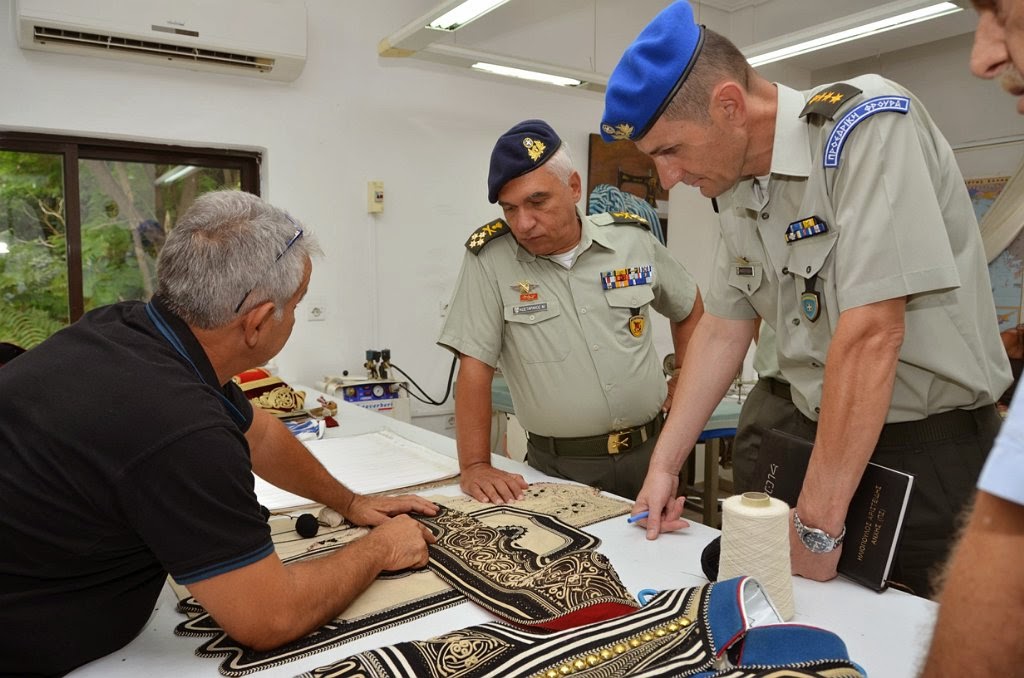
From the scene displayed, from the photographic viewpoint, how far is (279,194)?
159 inches

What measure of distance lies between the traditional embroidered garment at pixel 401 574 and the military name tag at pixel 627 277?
0.71 meters

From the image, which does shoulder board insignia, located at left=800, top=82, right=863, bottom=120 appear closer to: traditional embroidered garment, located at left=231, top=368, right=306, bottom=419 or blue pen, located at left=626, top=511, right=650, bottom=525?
blue pen, located at left=626, top=511, right=650, bottom=525

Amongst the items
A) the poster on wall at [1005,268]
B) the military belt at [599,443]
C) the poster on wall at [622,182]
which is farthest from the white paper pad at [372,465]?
the poster on wall at [1005,268]

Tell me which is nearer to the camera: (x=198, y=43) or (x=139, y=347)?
(x=139, y=347)

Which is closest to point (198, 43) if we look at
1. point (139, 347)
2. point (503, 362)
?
point (503, 362)

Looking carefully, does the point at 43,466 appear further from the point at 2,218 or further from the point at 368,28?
the point at 368,28

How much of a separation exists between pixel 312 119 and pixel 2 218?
1607mm

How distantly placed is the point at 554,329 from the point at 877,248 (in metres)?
1.09

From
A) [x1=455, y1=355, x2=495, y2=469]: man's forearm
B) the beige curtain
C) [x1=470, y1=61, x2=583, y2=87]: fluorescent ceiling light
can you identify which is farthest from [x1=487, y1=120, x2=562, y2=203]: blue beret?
the beige curtain

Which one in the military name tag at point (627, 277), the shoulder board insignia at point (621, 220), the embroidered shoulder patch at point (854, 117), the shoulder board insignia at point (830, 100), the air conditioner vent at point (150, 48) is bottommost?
the military name tag at point (627, 277)

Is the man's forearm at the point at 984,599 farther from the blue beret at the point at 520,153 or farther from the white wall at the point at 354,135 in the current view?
the white wall at the point at 354,135

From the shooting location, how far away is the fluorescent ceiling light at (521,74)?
3.87m

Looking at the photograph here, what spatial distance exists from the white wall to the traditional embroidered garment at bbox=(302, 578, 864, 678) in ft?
11.2

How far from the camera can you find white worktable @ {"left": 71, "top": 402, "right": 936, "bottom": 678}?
102cm
